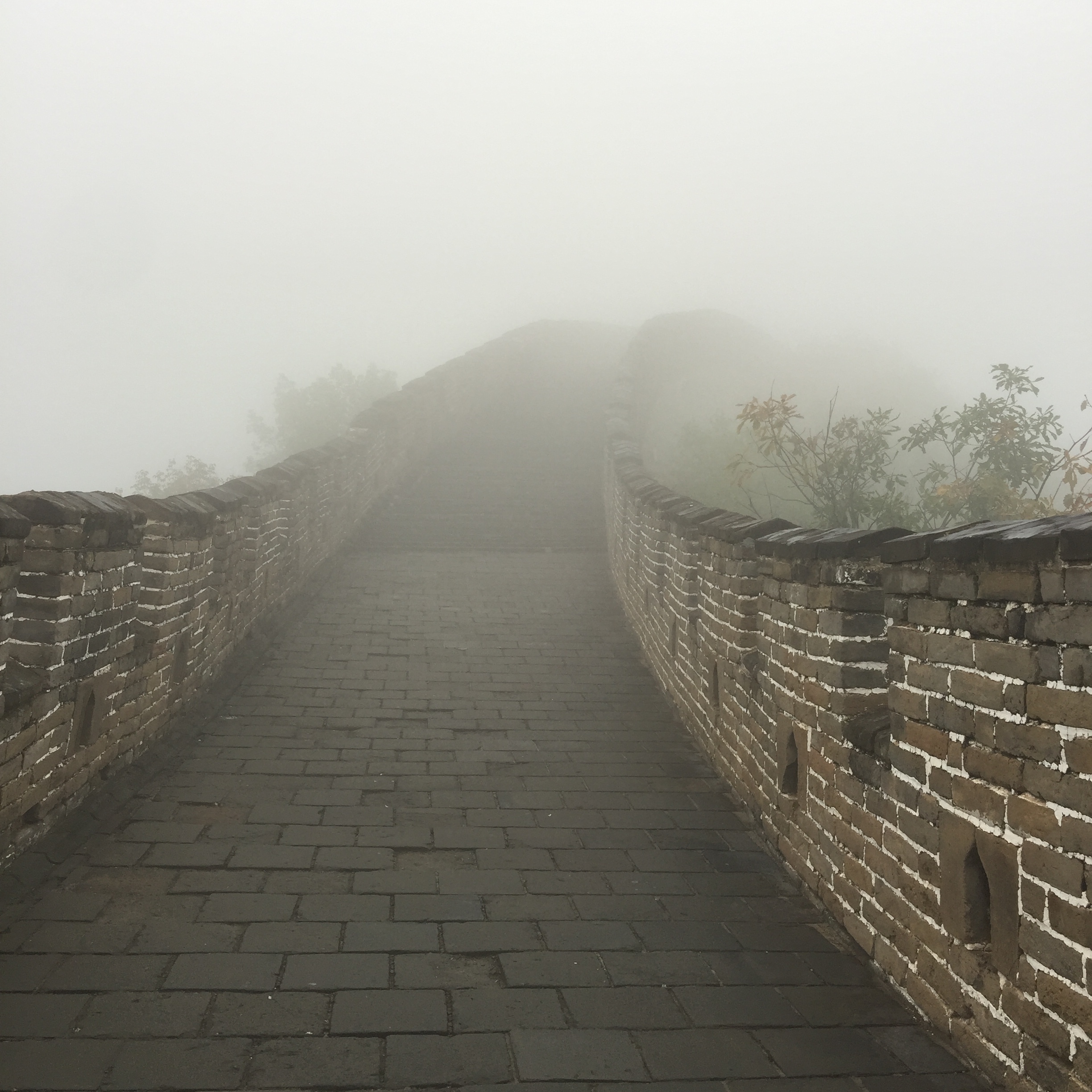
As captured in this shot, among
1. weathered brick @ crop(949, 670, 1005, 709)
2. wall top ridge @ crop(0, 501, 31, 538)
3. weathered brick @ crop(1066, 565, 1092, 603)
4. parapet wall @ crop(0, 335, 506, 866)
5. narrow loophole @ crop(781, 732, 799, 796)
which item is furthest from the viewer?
narrow loophole @ crop(781, 732, 799, 796)

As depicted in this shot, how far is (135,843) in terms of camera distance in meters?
3.65

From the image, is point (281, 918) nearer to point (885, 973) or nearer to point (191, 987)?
point (191, 987)

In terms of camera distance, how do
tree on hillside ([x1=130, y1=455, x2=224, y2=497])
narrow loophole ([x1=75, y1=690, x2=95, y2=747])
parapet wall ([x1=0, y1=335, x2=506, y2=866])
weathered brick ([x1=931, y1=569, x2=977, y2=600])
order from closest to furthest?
weathered brick ([x1=931, y1=569, x2=977, y2=600]) < parapet wall ([x1=0, y1=335, x2=506, y2=866]) < narrow loophole ([x1=75, y1=690, x2=95, y2=747]) < tree on hillside ([x1=130, y1=455, x2=224, y2=497])

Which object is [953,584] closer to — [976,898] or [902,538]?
[902,538]

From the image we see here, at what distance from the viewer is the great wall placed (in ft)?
7.02

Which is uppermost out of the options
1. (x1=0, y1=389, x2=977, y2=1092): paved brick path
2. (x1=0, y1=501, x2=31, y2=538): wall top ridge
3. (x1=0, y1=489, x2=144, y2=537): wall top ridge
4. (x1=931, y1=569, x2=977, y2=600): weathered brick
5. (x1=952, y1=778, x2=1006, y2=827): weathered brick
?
(x1=0, y1=489, x2=144, y2=537): wall top ridge

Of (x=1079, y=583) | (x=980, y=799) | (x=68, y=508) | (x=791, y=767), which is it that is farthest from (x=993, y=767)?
(x=68, y=508)

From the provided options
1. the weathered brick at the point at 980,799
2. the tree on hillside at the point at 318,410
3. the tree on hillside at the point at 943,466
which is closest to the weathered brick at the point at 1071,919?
the weathered brick at the point at 980,799

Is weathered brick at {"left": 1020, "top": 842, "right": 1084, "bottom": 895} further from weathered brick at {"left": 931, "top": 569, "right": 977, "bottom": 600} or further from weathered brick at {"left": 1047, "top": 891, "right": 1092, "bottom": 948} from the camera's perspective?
weathered brick at {"left": 931, "top": 569, "right": 977, "bottom": 600}

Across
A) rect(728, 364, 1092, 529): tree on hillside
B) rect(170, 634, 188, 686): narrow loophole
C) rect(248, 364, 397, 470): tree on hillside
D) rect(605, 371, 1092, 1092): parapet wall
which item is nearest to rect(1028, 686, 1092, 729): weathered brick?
rect(605, 371, 1092, 1092): parapet wall

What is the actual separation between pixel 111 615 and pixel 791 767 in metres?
3.05

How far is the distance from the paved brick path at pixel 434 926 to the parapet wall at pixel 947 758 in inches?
9.3

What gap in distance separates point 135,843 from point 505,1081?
2041mm

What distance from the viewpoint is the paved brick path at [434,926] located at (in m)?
2.38
